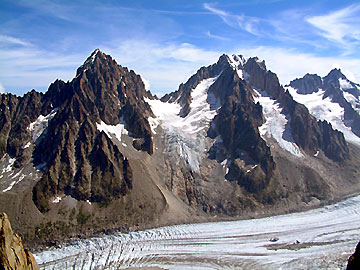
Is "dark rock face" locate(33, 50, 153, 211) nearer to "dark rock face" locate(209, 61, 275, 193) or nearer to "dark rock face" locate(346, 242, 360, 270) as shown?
"dark rock face" locate(209, 61, 275, 193)

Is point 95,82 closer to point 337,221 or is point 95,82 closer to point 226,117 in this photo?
point 226,117

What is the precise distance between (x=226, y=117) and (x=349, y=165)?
72.6 metres

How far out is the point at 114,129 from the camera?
15300 cm

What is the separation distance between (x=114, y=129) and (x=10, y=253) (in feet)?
404

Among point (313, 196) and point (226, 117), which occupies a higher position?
point (226, 117)

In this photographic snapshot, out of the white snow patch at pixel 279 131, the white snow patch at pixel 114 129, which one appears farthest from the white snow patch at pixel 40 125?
the white snow patch at pixel 279 131

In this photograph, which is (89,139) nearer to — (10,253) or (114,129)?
(114,129)

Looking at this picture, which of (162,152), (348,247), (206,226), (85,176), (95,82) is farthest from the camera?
(95,82)

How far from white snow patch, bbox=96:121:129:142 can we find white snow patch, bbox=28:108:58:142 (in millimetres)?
24743

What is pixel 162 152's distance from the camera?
6053 inches

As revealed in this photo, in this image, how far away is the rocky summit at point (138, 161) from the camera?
11519 centimetres

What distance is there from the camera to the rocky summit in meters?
115

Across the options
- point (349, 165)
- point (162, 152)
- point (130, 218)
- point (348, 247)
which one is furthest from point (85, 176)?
point (349, 165)

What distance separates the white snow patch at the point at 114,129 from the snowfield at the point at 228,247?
56.2m
